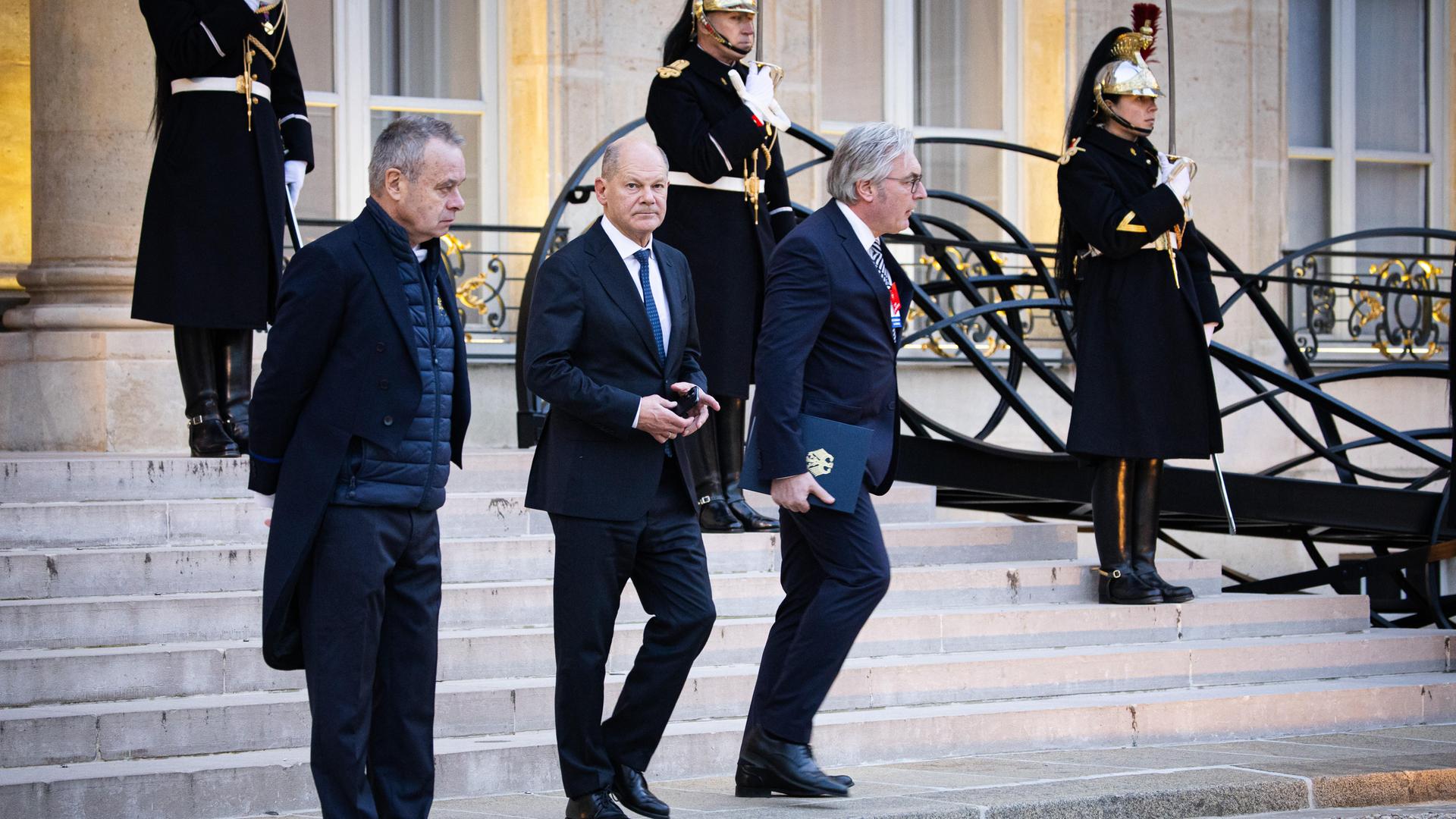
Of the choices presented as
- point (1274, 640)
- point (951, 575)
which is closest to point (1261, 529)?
point (1274, 640)

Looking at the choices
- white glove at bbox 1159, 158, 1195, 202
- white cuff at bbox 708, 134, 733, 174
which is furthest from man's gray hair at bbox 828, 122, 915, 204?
white glove at bbox 1159, 158, 1195, 202

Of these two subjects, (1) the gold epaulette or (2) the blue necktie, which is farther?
(1) the gold epaulette

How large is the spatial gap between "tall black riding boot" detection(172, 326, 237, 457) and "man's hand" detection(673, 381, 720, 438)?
9.34 ft

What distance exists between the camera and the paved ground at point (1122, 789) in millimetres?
5488

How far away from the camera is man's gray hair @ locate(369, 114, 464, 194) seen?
15.1ft

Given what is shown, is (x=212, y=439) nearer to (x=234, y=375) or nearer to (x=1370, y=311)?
(x=234, y=375)

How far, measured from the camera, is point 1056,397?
496 inches

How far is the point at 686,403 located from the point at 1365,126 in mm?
10779

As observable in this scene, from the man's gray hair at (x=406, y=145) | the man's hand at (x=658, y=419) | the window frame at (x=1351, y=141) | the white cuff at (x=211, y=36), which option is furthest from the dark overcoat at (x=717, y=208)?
the window frame at (x=1351, y=141)

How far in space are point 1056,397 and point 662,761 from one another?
7.06m

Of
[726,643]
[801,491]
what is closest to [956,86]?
[726,643]

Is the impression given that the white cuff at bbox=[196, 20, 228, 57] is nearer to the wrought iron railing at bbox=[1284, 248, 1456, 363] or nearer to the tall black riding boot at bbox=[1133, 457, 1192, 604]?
the tall black riding boot at bbox=[1133, 457, 1192, 604]

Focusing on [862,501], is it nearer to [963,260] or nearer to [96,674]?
[96,674]

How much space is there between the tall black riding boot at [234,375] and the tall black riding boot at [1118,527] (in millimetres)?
3374
